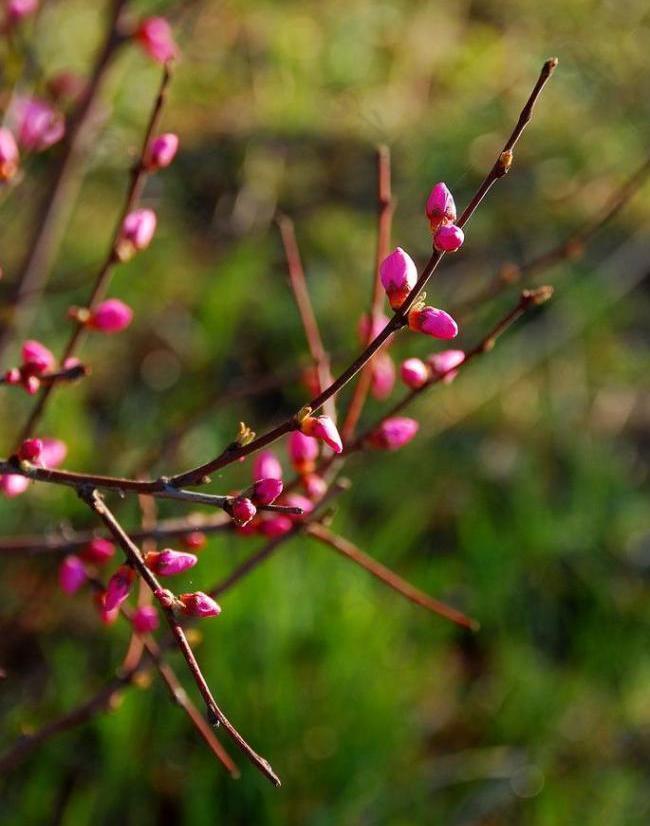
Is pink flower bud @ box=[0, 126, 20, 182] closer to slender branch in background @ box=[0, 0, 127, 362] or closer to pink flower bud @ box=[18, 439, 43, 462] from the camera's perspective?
pink flower bud @ box=[18, 439, 43, 462]

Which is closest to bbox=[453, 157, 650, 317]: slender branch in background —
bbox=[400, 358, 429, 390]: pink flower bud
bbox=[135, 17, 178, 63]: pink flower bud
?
bbox=[400, 358, 429, 390]: pink flower bud

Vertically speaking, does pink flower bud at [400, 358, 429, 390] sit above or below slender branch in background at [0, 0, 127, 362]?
above

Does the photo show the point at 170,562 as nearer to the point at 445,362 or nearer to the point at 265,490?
the point at 265,490

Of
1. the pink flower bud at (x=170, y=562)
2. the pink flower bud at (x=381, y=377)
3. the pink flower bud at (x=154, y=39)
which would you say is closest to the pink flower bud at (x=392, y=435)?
the pink flower bud at (x=381, y=377)

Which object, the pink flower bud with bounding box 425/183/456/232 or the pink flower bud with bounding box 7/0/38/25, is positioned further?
the pink flower bud with bounding box 7/0/38/25

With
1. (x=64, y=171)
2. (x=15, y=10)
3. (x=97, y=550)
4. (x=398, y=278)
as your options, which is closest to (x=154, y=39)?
(x=15, y=10)

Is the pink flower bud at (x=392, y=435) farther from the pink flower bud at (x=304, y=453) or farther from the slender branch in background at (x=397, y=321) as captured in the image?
the slender branch in background at (x=397, y=321)
